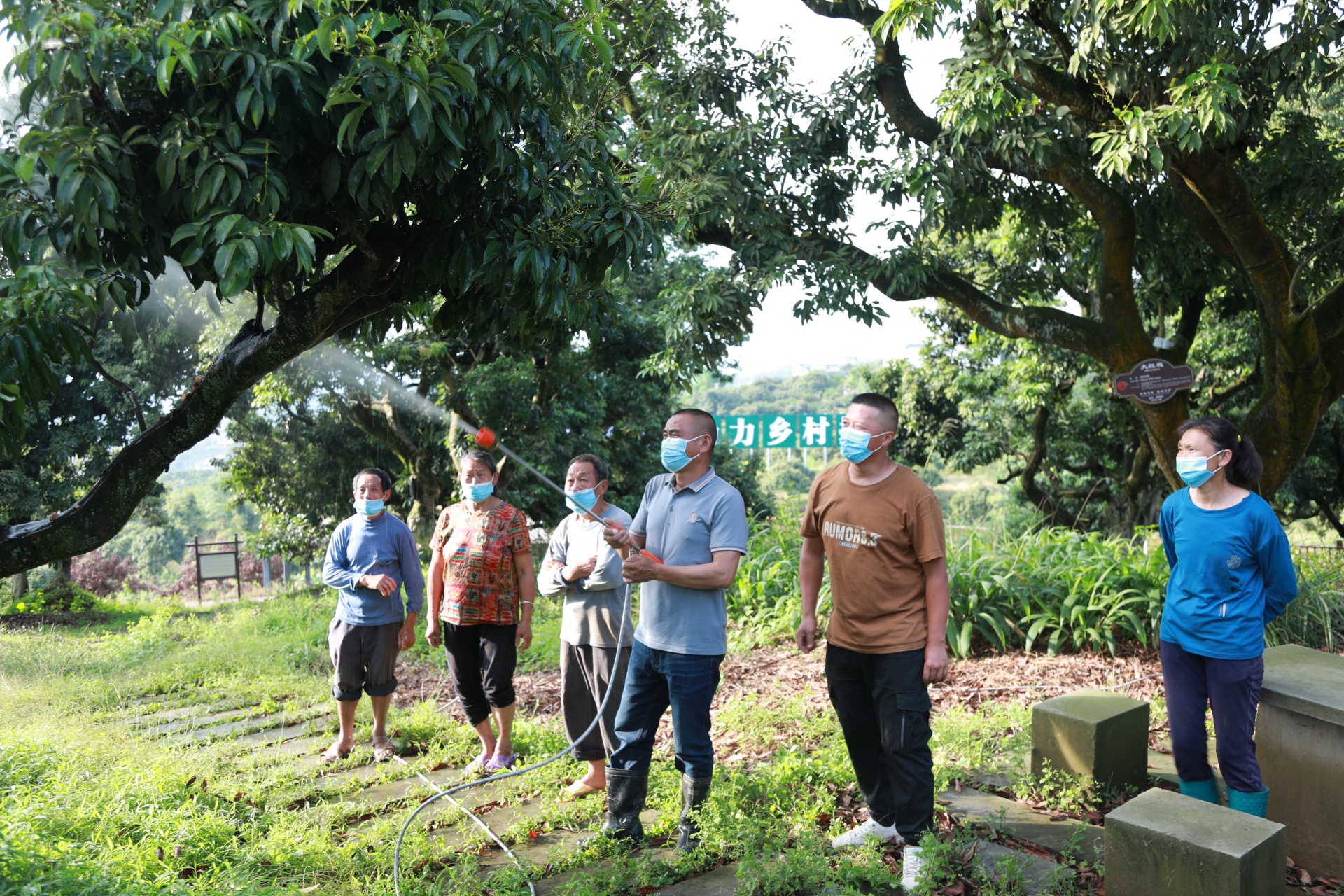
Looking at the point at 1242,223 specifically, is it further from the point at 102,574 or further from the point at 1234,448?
the point at 102,574

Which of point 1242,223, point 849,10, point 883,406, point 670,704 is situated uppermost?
point 849,10

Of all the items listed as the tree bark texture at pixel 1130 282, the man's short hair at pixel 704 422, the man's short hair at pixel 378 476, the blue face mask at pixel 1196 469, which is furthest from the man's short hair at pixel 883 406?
the tree bark texture at pixel 1130 282

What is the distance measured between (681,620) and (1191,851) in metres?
1.89

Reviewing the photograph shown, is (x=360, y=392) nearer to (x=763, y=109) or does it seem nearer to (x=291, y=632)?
(x=291, y=632)

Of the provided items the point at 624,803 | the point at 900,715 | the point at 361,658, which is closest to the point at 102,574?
the point at 361,658

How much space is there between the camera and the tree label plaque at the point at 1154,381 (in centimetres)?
790

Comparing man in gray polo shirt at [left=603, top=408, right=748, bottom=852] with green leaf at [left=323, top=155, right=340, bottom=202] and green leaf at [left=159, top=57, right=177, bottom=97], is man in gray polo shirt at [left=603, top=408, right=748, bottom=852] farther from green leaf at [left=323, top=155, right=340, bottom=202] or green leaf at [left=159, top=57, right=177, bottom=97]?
green leaf at [left=159, top=57, right=177, bottom=97]

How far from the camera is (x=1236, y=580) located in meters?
3.61

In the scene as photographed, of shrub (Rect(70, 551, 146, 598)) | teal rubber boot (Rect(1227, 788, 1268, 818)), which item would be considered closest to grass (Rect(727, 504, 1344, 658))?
teal rubber boot (Rect(1227, 788, 1268, 818))

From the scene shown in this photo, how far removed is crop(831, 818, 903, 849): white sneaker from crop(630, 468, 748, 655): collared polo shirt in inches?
35.5

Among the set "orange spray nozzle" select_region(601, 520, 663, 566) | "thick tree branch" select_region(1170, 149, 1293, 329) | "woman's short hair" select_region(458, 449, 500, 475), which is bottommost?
→ "orange spray nozzle" select_region(601, 520, 663, 566)

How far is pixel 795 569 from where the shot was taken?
8.20m

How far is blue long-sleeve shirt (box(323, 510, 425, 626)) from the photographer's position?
5125mm

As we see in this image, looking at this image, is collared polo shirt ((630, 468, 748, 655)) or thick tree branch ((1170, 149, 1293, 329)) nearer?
collared polo shirt ((630, 468, 748, 655))
